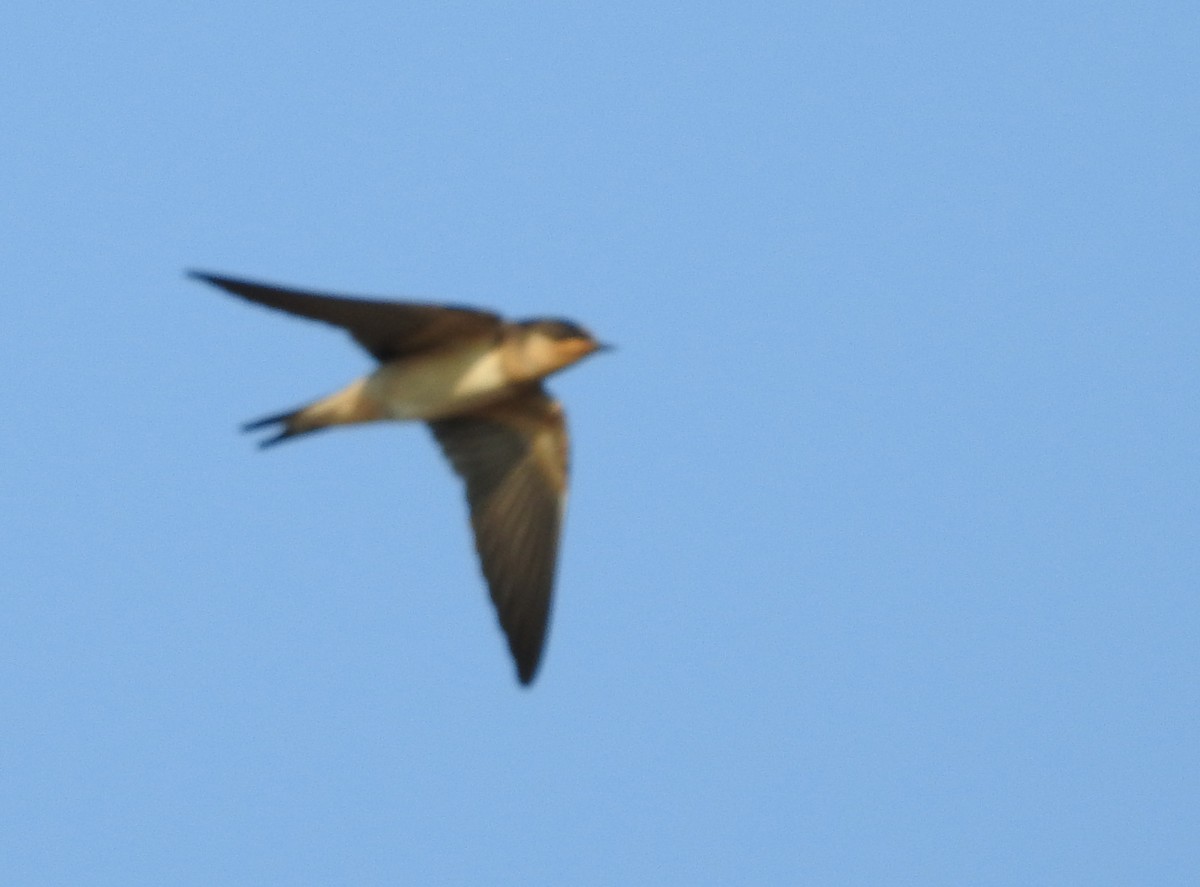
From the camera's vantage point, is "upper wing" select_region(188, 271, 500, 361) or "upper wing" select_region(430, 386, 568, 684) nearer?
"upper wing" select_region(188, 271, 500, 361)

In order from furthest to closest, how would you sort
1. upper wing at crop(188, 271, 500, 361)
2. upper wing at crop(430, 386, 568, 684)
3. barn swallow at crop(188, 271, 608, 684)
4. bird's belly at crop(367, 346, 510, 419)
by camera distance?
upper wing at crop(430, 386, 568, 684) → bird's belly at crop(367, 346, 510, 419) → barn swallow at crop(188, 271, 608, 684) → upper wing at crop(188, 271, 500, 361)

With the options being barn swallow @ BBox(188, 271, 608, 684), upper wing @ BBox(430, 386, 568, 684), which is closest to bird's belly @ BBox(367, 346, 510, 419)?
barn swallow @ BBox(188, 271, 608, 684)

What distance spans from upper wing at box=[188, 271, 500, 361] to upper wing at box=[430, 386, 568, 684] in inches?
21.0

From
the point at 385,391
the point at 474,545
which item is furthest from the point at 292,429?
the point at 474,545

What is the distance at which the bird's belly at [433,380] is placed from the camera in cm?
708

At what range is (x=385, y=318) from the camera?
271 inches

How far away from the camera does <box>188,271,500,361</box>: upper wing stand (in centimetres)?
650

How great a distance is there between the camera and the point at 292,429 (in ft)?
23.1

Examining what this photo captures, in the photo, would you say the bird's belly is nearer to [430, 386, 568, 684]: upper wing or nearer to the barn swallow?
the barn swallow

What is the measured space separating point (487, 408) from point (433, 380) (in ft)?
1.70

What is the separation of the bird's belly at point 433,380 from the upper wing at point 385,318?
56 mm

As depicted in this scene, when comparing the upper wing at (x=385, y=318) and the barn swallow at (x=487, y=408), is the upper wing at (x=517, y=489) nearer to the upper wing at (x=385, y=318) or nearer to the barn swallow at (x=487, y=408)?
the barn swallow at (x=487, y=408)

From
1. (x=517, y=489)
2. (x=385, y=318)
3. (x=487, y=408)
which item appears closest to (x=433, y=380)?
(x=385, y=318)

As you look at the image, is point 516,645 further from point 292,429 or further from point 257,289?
point 257,289
